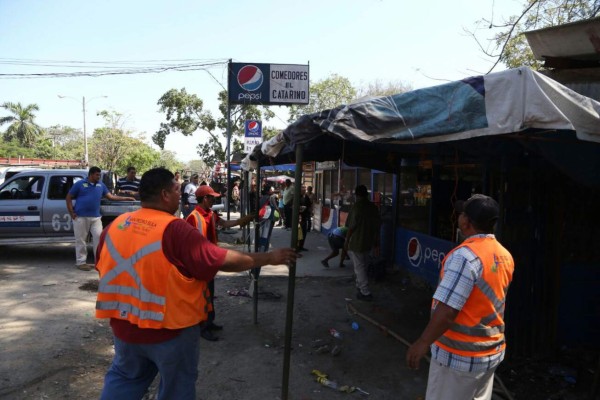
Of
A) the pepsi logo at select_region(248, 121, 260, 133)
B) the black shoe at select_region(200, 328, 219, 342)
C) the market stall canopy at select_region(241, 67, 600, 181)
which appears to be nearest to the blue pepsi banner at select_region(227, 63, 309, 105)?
the pepsi logo at select_region(248, 121, 260, 133)

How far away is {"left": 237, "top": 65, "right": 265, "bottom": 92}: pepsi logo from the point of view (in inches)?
508

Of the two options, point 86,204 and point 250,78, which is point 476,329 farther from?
point 250,78

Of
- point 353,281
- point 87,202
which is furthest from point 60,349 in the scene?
point 353,281

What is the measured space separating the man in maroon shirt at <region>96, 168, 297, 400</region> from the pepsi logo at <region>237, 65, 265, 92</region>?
429 inches

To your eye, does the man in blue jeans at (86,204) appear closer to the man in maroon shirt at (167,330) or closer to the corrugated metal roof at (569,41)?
the man in maroon shirt at (167,330)

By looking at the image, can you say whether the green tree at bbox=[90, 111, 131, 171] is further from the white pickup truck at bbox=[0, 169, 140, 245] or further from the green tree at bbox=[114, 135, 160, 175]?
the white pickup truck at bbox=[0, 169, 140, 245]

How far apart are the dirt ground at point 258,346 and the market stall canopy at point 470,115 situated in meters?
2.25

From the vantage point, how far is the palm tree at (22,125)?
176 ft

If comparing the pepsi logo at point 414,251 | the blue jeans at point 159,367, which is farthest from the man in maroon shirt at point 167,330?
the pepsi logo at point 414,251

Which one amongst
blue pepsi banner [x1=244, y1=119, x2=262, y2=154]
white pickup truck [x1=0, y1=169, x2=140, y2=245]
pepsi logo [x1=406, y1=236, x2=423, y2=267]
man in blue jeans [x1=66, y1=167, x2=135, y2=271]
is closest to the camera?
pepsi logo [x1=406, y1=236, x2=423, y2=267]

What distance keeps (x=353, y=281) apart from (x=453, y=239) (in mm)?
2016

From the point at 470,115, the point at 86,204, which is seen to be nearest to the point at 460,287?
the point at 470,115

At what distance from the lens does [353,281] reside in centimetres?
784

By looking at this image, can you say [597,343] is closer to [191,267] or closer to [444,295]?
[444,295]
